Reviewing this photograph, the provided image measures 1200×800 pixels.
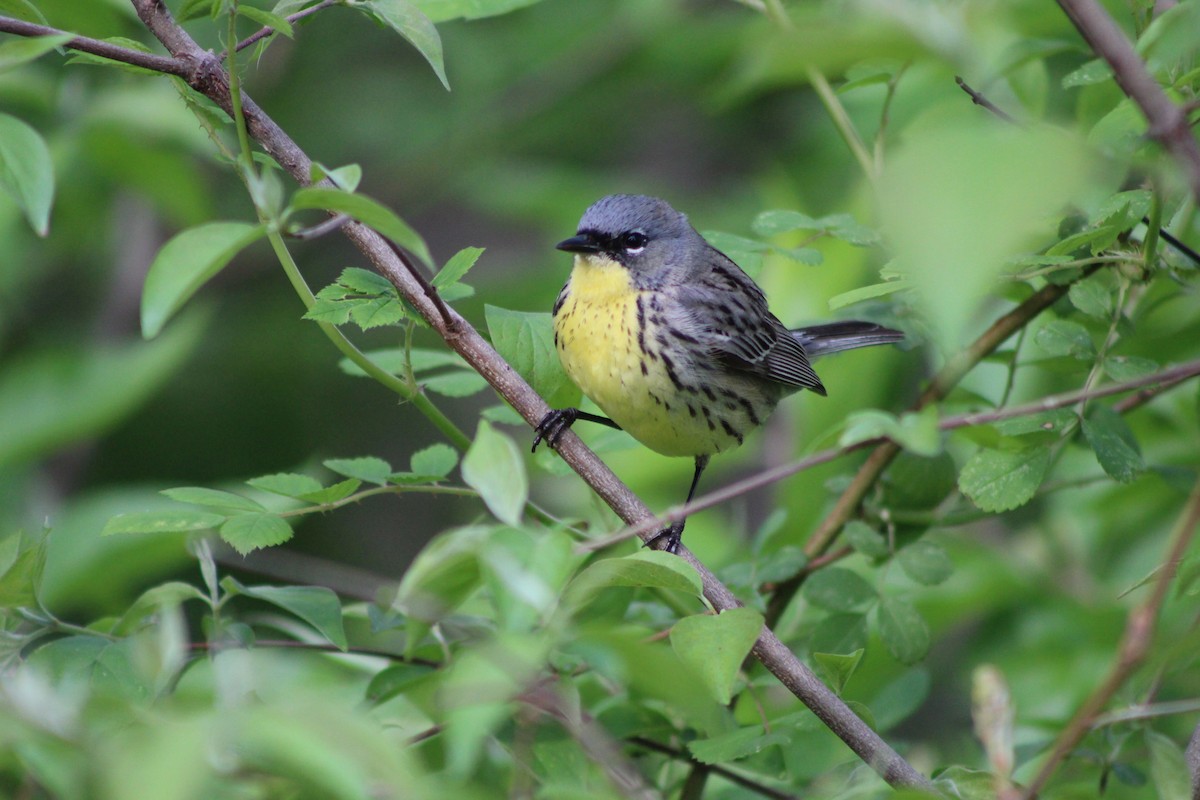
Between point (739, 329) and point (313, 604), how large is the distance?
1949 mm

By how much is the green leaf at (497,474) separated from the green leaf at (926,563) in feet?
4.20

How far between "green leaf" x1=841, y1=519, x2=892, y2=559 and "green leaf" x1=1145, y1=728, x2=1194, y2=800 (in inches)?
26.5

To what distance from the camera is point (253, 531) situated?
177cm

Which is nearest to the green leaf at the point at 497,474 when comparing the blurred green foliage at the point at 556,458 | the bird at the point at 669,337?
the blurred green foliage at the point at 556,458

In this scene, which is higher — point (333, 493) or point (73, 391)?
point (333, 493)

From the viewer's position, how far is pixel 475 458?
1102mm

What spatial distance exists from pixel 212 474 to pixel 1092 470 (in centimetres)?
476

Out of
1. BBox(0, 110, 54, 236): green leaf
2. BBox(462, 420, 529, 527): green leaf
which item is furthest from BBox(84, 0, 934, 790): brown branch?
BBox(462, 420, 529, 527): green leaf

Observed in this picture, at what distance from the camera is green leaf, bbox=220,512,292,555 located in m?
1.73

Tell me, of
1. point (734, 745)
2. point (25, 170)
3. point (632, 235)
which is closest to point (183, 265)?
point (25, 170)

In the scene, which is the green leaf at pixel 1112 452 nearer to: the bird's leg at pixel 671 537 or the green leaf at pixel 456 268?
the bird's leg at pixel 671 537

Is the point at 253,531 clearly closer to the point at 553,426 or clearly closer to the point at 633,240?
the point at 553,426

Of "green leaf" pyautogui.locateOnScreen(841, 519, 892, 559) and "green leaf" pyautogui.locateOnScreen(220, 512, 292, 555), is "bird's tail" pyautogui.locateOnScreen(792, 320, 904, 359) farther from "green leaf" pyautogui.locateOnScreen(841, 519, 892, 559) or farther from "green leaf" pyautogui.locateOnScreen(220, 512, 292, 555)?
"green leaf" pyautogui.locateOnScreen(220, 512, 292, 555)

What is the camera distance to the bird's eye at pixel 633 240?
3391 mm
